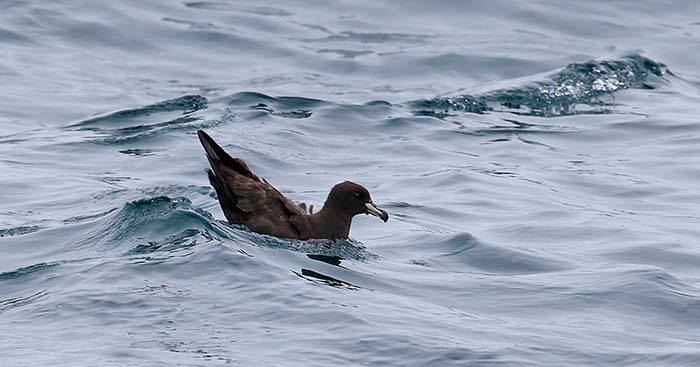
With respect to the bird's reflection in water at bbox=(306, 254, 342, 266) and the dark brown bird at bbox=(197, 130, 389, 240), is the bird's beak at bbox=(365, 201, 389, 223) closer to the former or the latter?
the dark brown bird at bbox=(197, 130, 389, 240)

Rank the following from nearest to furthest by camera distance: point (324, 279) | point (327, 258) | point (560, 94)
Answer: point (324, 279)
point (327, 258)
point (560, 94)

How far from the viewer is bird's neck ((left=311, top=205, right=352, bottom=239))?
37.9 feet

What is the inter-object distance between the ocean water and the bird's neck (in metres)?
0.14

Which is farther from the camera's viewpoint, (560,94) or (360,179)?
(560,94)

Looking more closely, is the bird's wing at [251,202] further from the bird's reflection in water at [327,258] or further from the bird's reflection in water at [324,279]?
the bird's reflection in water at [324,279]

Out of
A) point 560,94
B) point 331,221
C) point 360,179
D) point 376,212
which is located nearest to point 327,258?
point 331,221

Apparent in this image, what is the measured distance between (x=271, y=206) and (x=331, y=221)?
61cm

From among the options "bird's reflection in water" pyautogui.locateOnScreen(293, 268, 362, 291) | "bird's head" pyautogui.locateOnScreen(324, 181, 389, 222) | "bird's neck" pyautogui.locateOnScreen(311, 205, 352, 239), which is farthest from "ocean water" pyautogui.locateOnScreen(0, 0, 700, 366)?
"bird's head" pyautogui.locateOnScreen(324, 181, 389, 222)

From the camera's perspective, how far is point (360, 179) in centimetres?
1507

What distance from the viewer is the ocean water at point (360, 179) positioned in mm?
9062

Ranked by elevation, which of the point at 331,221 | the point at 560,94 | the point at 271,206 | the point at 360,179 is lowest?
the point at 360,179

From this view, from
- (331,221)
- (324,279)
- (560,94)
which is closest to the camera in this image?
(324,279)

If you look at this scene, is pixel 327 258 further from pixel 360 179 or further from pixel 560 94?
pixel 560 94

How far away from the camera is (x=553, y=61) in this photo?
22547 mm
